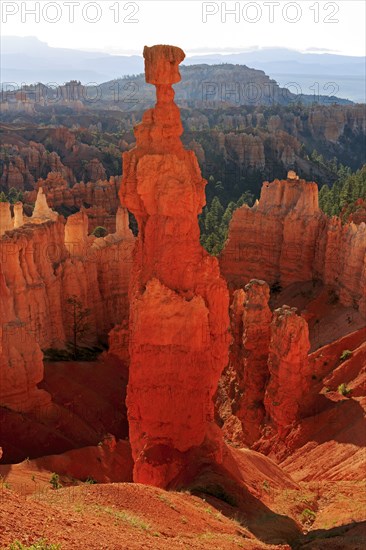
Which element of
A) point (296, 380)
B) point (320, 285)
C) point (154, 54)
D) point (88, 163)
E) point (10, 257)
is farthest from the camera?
point (88, 163)

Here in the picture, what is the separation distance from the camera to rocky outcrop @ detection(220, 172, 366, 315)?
36219 millimetres

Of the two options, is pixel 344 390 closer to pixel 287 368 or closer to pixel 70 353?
pixel 287 368

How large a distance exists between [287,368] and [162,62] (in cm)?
1270

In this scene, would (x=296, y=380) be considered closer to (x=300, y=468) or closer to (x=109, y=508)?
(x=300, y=468)

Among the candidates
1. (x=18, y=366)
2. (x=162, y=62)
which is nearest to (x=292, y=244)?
(x=18, y=366)

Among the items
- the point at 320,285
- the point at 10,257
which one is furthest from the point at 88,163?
the point at 10,257

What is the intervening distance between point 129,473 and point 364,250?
61.7 feet

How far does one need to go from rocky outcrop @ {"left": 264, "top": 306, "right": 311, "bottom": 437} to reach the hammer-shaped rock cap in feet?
36.0

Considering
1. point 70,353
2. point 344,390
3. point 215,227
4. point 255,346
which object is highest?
point 215,227

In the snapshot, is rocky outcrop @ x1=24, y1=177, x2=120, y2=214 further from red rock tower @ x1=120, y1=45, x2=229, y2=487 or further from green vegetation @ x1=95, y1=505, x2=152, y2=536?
green vegetation @ x1=95, y1=505, x2=152, y2=536

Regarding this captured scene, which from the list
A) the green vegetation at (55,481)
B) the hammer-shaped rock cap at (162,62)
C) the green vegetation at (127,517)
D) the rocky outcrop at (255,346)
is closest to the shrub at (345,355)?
the rocky outcrop at (255,346)

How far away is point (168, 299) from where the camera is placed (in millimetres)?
16234

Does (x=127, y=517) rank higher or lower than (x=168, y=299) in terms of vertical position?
lower

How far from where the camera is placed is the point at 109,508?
469 inches
